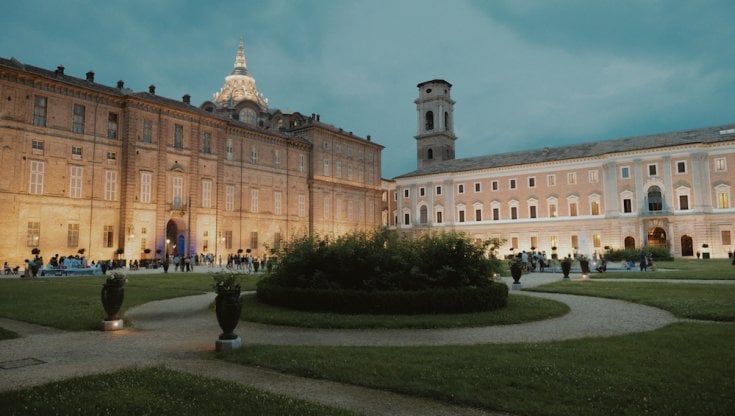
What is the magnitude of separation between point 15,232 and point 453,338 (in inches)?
1322

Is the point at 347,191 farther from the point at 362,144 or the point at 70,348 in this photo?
the point at 70,348

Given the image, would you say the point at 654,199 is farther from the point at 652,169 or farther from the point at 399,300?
the point at 399,300

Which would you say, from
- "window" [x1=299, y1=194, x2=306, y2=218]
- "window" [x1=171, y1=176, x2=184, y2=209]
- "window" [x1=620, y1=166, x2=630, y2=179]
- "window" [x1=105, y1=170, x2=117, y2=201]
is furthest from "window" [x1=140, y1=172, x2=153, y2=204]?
"window" [x1=620, y1=166, x2=630, y2=179]

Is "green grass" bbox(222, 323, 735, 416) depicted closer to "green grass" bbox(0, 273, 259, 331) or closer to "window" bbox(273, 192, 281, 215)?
"green grass" bbox(0, 273, 259, 331)

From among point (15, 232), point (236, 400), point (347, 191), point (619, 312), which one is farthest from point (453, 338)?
point (347, 191)

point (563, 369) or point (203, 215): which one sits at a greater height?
point (203, 215)

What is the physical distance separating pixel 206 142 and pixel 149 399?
41353 millimetres

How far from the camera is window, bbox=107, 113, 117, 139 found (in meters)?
37.6

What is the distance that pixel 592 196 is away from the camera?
55.7 m

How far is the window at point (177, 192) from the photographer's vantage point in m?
40.7

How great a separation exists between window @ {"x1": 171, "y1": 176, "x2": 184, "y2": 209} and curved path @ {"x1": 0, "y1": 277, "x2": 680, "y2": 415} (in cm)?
2891

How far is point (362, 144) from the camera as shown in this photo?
61.1 meters

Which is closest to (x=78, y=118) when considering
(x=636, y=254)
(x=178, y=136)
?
(x=178, y=136)

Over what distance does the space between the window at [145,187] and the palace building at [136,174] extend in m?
0.08
